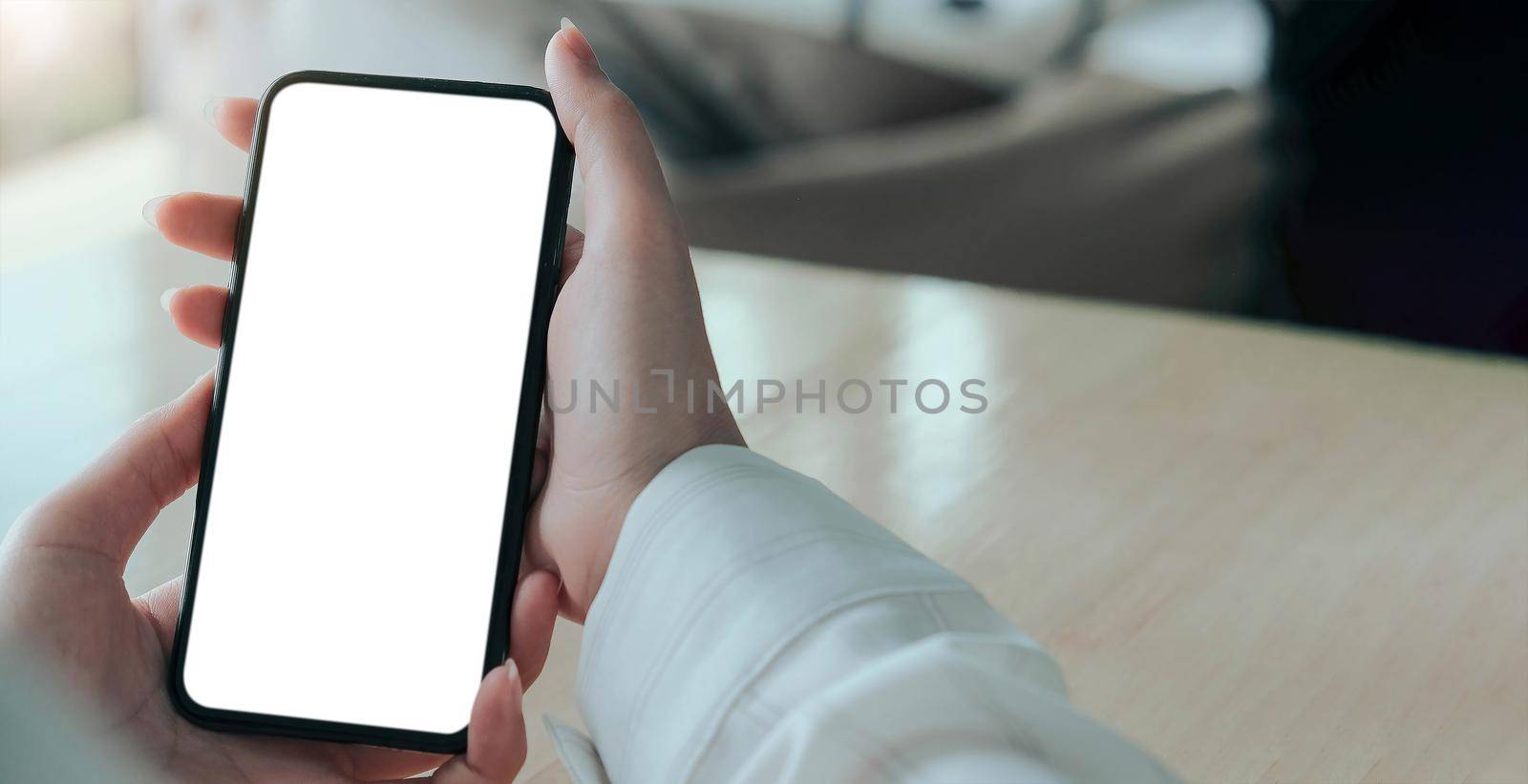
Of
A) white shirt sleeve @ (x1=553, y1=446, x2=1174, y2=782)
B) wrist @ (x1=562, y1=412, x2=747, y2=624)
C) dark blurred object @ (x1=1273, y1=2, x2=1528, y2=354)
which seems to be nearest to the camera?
white shirt sleeve @ (x1=553, y1=446, x2=1174, y2=782)

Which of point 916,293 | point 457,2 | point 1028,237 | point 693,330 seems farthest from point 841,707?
point 457,2

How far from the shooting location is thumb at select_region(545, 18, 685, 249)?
304 mm

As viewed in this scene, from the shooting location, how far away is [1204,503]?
402 mm

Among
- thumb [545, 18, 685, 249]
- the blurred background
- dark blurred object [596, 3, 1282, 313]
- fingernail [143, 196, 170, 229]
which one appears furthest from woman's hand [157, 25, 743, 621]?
dark blurred object [596, 3, 1282, 313]

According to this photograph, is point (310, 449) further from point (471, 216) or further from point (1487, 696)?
point (1487, 696)

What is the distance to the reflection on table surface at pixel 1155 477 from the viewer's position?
1.03 ft

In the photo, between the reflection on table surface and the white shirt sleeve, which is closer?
the white shirt sleeve

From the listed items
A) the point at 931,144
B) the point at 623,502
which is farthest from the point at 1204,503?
the point at 931,144

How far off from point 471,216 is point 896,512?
175 mm

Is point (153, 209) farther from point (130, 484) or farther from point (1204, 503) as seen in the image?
point (1204, 503)

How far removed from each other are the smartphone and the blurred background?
8.2 inches

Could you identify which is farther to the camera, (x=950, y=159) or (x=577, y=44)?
(x=950, y=159)

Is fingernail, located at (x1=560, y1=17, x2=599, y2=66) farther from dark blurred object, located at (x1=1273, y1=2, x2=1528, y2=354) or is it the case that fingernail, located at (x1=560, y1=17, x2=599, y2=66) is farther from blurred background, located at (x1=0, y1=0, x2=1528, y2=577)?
dark blurred object, located at (x1=1273, y1=2, x2=1528, y2=354)

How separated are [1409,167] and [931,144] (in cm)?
24
